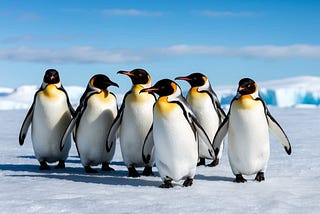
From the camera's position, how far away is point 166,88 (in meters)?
4.96

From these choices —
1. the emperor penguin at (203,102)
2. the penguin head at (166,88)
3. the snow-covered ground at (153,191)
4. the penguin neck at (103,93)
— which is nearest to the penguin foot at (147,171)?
the snow-covered ground at (153,191)

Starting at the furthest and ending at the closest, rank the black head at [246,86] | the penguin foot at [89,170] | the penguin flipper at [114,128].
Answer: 1. the penguin foot at [89,170]
2. the penguin flipper at [114,128]
3. the black head at [246,86]

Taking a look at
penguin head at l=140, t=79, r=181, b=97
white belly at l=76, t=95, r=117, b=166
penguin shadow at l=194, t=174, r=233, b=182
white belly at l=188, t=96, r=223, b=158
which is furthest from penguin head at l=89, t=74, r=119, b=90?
penguin shadow at l=194, t=174, r=233, b=182

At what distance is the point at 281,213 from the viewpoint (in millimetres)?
4078

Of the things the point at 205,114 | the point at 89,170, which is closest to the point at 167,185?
the point at 89,170

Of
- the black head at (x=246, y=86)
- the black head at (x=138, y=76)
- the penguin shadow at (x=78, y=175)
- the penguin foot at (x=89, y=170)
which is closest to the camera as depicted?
the black head at (x=246, y=86)

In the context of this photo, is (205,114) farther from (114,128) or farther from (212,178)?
(114,128)

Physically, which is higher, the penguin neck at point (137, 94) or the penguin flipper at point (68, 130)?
the penguin neck at point (137, 94)

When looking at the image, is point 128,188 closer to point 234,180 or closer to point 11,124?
point 234,180

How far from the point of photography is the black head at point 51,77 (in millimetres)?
6141

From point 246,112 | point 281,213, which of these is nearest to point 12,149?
A: point 246,112

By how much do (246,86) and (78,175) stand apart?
2025 mm

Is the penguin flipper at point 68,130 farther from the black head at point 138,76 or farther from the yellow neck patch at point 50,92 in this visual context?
the black head at point 138,76

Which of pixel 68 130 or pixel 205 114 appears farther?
pixel 205 114
